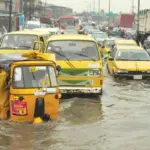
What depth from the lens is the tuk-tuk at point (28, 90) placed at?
35.4 ft

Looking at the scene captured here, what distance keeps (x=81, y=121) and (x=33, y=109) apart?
164cm

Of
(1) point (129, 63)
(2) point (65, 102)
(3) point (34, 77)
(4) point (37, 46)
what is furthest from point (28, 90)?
(1) point (129, 63)

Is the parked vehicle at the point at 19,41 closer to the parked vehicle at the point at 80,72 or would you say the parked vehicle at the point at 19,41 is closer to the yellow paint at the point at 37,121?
the parked vehicle at the point at 80,72

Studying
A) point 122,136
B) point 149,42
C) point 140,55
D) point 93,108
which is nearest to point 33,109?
point 122,136

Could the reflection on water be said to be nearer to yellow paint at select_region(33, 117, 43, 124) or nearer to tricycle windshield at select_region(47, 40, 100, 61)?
yellow paint at select_region(33, 117, 43, 124)

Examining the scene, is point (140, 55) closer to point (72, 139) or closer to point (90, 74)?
point (90, 74)

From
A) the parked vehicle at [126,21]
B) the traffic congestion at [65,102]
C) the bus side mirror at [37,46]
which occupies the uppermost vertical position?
the bus side mirror at [37,46]

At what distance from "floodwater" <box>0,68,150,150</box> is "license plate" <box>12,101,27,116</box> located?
289 mm

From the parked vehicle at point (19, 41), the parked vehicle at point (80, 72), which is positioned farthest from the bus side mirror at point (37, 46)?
the parked vehicle at point (80, 72)

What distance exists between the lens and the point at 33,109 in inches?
428

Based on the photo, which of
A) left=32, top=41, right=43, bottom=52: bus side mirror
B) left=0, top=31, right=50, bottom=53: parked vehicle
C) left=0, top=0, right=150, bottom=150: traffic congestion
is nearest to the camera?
left=0, top=0, right=150, bottom=150: traffic congestion

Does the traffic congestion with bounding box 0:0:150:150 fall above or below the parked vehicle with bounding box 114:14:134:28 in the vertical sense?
above

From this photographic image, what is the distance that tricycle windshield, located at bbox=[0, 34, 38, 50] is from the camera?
18094 millimetres

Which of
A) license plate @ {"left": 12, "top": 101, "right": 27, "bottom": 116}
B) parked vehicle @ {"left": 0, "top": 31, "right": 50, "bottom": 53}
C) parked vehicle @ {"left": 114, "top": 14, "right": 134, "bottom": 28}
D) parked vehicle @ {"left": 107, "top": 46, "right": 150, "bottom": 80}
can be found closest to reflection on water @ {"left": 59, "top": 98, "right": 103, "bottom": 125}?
license plate @ {"left": 12, "top": 101, "right": 27, "bottom": 116}
